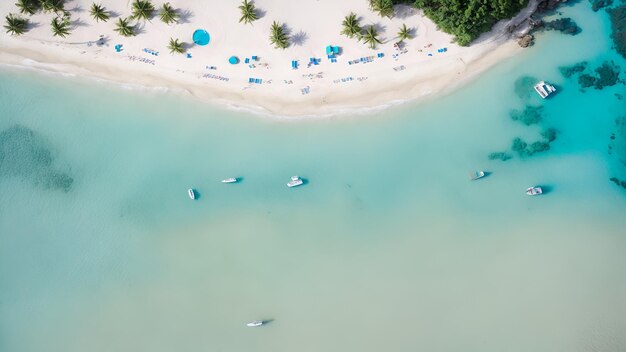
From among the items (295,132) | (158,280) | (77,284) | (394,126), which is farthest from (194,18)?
(77,284)

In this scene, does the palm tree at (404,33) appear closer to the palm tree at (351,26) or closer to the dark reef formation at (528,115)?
the palm tree at (351,26)

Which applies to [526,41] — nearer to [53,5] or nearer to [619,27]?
[619,27]

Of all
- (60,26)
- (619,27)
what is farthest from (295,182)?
(619,27)

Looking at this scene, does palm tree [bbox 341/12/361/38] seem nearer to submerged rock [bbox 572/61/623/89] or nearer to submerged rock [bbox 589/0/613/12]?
submerged rock [bbox 572/61/623/89]

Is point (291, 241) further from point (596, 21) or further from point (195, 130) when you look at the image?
point (596, 21)

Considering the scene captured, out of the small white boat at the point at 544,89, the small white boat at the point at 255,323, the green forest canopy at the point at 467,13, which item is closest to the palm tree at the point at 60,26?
the green forest canopy at the point at 467,13

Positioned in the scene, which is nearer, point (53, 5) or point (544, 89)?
point (544, 89)
